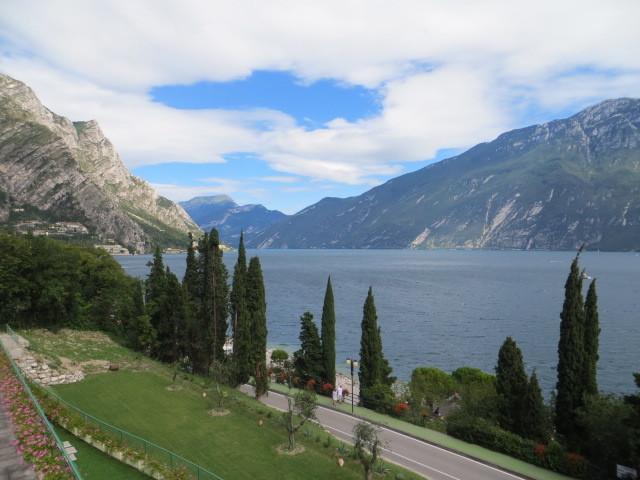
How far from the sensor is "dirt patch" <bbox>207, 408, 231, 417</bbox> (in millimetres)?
28923

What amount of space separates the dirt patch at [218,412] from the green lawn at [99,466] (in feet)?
29.8

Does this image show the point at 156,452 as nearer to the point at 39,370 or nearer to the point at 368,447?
the point at 368,447

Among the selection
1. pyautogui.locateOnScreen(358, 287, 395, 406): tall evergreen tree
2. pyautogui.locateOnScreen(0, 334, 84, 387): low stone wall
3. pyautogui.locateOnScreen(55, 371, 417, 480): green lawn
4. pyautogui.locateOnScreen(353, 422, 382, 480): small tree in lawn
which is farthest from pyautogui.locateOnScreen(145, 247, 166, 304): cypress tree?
pyautogui.locateOnScreen(353, 422, 382, 480): small tree in lawn

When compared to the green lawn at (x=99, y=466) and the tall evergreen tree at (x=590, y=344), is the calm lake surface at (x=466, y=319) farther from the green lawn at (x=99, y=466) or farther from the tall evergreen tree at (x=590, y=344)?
the green lawn at (x=99, y=466)

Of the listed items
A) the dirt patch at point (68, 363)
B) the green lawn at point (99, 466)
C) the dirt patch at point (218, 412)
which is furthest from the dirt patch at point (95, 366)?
the green lawn at point (99, 466)

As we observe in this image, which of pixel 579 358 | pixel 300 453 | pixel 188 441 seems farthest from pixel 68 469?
pixel 579 358

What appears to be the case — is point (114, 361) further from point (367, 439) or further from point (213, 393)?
point (367, 439)

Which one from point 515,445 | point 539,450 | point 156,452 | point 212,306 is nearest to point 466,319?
point 212,306

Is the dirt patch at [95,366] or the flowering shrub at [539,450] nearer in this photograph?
the flowering shrub at [539,450]

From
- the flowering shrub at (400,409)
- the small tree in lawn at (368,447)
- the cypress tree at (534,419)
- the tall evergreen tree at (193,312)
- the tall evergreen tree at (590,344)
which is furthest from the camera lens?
the tall evergreen tree at (193,312)

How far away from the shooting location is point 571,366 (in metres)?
28.1

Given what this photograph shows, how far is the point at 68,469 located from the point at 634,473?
2509 centimetres

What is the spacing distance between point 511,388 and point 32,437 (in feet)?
90.2

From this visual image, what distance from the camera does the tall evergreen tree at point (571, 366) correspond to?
27672 mm
